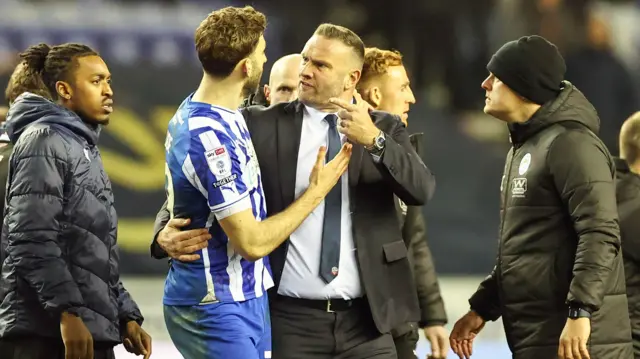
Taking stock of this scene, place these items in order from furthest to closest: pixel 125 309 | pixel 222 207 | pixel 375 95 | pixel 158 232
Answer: pixel 375 95, pixel 125 309, pixel 158 232, pixel 222 207

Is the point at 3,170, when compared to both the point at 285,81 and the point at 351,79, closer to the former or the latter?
the point at 285,81

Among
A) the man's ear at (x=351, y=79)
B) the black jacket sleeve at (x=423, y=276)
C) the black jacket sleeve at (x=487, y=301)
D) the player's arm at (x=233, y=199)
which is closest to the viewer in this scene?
the player's arm at (x=233, y=199)

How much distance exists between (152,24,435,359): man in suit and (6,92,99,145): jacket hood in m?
0.44

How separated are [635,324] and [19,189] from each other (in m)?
2.53

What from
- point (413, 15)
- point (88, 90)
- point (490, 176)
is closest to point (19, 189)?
point (88, 90)

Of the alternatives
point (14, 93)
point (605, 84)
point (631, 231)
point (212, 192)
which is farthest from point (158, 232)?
point (605, 84)

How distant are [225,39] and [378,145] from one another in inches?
26.0

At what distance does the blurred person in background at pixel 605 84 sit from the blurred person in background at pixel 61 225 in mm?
7762

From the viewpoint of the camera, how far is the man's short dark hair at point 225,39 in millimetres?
3764

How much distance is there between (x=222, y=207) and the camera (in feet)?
12.0

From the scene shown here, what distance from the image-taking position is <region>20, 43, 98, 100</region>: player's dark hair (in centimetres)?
426

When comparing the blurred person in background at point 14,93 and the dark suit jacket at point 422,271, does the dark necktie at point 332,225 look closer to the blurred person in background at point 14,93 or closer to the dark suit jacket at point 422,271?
the dark suit jacket at point 422,271

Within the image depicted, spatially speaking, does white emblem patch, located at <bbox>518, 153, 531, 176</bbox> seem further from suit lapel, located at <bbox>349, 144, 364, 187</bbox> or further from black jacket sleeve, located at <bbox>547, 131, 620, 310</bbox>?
suit lapel, located at <bbox>349, 144, 364, 187</bbox>

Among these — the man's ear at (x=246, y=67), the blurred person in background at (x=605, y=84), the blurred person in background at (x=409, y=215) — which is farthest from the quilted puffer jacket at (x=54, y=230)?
the blurred person in background at (x=605, y=84)
